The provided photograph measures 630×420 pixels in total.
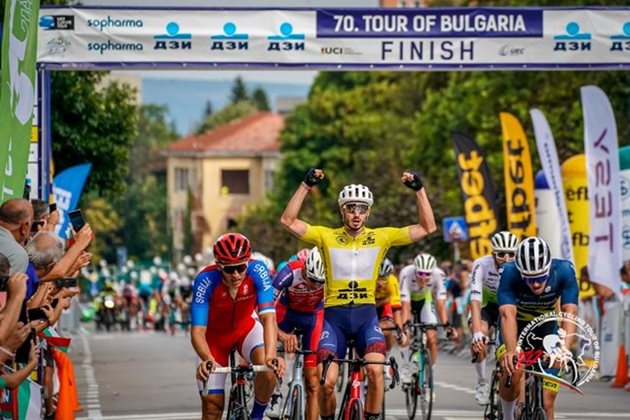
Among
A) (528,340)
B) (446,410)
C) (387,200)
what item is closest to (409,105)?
(387,200)

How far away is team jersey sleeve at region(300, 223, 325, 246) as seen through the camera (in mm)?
15953

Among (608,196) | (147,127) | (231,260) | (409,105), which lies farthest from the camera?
(147,127)

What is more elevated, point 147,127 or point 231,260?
point 147,127

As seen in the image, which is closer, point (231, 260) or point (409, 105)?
point (231, 260)

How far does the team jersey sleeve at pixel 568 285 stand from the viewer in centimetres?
1473

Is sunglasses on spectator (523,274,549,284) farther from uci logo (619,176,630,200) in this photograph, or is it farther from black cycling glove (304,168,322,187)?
uci logo (619,176,630,200)

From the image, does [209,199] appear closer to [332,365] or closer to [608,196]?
[608,196]

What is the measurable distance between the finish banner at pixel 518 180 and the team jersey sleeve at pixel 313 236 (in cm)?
1929

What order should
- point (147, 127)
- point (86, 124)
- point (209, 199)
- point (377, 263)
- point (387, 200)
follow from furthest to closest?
point (147, 127) → point (209, 199) → point (387, 200) → point (86, 124) → point (377, 263)

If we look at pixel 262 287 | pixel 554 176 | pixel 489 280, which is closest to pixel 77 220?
pixel 262 287

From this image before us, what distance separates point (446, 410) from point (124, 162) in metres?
22.2

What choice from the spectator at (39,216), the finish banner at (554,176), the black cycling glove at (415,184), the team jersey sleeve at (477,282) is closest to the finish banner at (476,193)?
the finish banner at (554,176)

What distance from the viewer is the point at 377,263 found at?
1609 cm

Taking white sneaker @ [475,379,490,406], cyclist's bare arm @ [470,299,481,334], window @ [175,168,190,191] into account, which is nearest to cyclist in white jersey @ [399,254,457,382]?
white sneaker @ [475,379,490,406]
